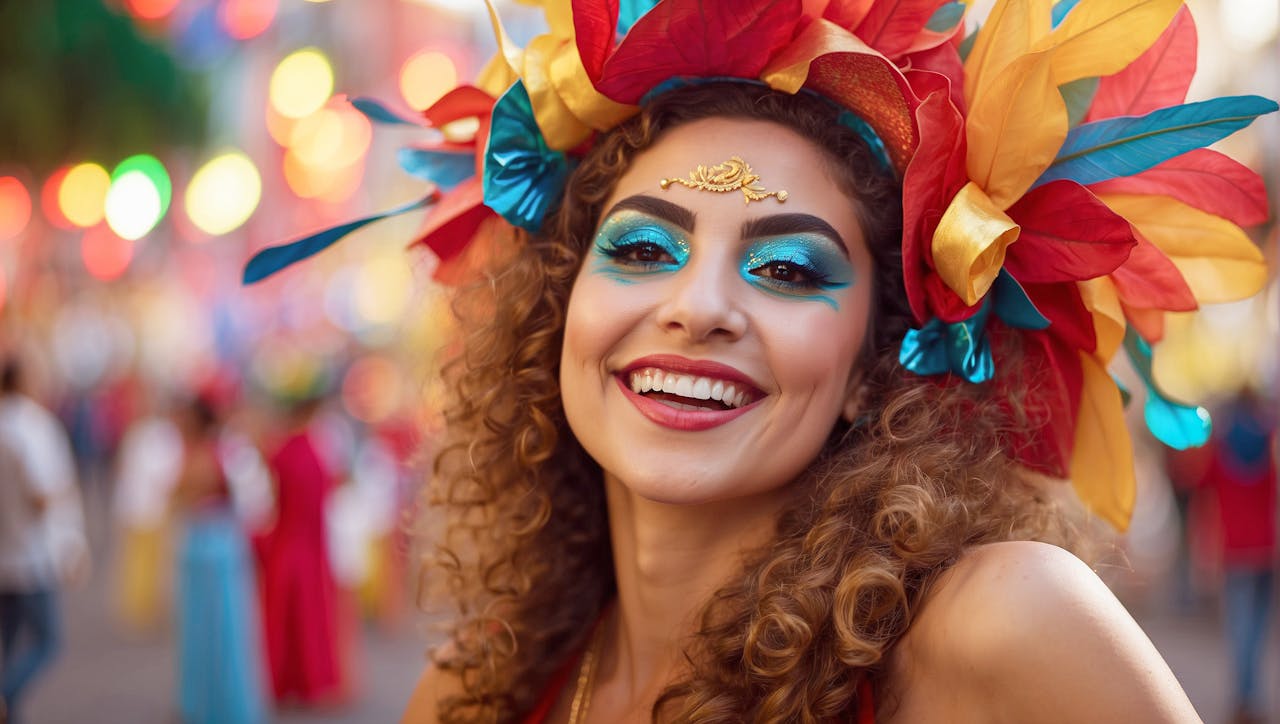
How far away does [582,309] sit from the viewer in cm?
194

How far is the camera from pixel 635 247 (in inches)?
76.6

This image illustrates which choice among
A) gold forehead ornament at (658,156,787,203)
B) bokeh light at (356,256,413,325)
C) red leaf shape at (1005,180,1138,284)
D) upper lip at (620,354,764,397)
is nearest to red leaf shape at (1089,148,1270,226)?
red leaf shape at (1005,180,1138,284)

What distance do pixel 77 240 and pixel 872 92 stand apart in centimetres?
2502

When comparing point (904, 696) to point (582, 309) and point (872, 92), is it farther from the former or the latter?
point (872, 92)

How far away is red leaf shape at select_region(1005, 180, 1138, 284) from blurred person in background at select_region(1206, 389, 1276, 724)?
6.00 m

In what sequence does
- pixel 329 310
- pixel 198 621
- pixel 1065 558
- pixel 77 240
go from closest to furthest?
1. pixel 1065 558
2. pixel 198 621
3. pixel 77 240
4. pixel 329 310

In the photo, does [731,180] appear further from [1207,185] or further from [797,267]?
[1207,185]

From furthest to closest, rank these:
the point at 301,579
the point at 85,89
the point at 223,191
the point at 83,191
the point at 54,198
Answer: the point at 54,198, the point at 83,191, the point at 85,89, the point at 223,191, the point at 301,579

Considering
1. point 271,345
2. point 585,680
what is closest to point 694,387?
point 585,680

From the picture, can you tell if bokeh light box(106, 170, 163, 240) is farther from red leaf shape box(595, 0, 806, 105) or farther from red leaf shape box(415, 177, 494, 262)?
red leaf shape box(595, 0, 806, 105)

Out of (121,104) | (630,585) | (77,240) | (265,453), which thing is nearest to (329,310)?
(77,240)

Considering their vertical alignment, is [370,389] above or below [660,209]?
below

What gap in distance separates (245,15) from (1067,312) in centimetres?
1009

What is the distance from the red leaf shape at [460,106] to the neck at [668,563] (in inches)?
30.3
